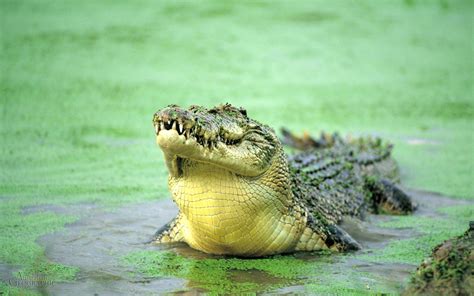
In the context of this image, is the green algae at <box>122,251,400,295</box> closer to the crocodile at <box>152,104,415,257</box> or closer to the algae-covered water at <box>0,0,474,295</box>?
the algae-covered water at <box>0,0,474,295</box>

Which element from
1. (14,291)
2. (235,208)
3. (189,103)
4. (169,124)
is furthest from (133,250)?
(189,103)

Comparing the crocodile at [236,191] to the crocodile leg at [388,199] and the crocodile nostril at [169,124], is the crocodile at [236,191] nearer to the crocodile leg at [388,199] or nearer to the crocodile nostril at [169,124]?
the crocodile nostril at [169,124]

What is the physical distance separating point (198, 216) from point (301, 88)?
19.7ft

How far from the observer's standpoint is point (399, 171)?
655cm

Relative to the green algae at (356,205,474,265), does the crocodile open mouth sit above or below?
above

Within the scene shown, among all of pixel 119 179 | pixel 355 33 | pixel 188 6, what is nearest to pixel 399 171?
pixel 119 179

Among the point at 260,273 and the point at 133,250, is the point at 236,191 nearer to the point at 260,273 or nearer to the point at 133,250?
the point at 260,273

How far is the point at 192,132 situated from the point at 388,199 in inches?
100

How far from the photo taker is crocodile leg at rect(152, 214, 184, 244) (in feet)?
13.2

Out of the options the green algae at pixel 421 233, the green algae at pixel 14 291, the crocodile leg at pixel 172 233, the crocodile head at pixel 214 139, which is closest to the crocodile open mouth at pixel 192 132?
the crocodile head at pixel 214 139

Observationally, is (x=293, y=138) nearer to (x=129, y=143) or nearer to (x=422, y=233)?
(x=129, y=143)

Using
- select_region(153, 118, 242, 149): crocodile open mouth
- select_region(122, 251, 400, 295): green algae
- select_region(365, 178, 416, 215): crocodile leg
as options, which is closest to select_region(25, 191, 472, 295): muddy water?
select_region(122, 251, 400, 295): green algae

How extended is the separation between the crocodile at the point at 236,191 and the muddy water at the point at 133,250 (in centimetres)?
15

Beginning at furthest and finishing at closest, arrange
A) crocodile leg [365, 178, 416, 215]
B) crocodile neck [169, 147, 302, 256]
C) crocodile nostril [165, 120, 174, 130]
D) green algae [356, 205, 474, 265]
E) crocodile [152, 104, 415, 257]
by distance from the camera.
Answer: crocodile leg [365, 178, 416, 215]
green algae [356, 205, 474, 265]
crocodile neck [169, 147, 302, 256]
crocodile [152, 104, 415, 257]
crocodile nostril [165, 120, 174, 130]
